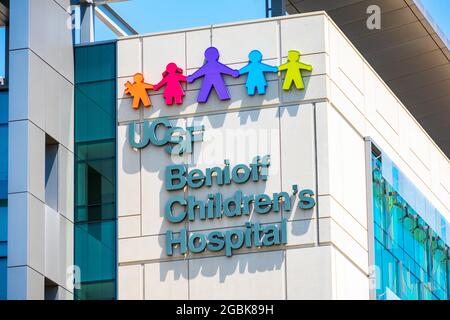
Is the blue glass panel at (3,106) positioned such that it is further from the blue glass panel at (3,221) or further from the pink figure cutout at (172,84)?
the pink figure cutout at (172,84)

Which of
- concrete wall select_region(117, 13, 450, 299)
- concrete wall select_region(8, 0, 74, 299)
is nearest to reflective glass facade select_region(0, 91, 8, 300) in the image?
concrete wall select_region(8, 0, 74, 299)

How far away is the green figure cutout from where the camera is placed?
3431cm

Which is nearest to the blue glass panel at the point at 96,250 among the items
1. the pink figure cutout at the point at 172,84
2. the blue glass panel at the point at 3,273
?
the blue glass panel at the point at 3,273

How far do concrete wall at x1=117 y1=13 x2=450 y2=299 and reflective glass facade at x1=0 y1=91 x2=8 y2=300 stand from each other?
8.90 feet

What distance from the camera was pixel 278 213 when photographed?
1326 inches

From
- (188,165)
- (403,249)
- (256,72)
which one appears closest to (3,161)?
(188,165)

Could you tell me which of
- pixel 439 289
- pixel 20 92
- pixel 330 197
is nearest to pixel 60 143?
pixel 20 92

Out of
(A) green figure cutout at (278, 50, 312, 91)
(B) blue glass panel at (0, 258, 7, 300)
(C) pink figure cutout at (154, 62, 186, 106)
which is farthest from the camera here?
(C) pink figure cutout at (154, 62, 186, 106)

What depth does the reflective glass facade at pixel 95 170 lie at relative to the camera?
113 feet

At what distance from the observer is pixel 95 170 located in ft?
116

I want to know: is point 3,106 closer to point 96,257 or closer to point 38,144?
point 38,144

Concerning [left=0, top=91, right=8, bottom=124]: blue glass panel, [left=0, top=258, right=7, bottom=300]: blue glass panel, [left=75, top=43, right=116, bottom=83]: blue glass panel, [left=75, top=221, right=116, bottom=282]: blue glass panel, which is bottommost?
[left=0, top=258, right=7, bottom=300]: blue glass panel

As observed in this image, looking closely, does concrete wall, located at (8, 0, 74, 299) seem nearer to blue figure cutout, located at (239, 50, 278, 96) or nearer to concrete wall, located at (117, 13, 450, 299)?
concrete wall, located at (117, 13, 450, 299)
